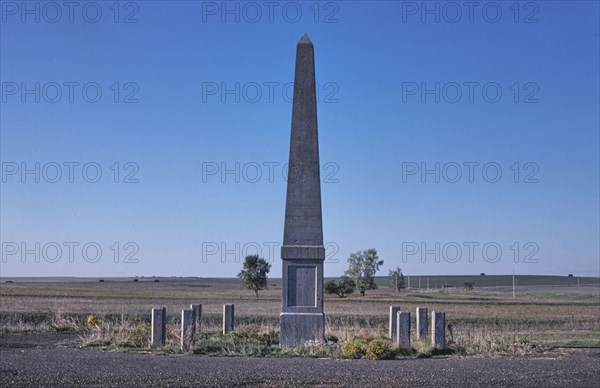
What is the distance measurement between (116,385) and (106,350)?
27.0 feet

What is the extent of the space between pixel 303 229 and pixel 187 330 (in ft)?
15.0

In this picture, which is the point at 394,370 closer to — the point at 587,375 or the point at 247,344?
the point at 587,375

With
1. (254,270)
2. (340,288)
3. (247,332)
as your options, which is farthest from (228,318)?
(340,288)

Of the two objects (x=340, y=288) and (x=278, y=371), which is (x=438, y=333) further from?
(x=340, y=288)

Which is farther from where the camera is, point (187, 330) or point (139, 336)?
point (139, 336)

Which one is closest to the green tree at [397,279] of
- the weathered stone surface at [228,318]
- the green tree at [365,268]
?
the green tree at [365,268]

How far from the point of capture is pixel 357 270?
380 feet

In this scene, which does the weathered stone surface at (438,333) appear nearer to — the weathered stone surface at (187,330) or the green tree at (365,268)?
the weathered stone surface at (187,330)

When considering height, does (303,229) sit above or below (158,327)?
above

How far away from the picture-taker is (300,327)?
2294 centimetres

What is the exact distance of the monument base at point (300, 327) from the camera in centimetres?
2286

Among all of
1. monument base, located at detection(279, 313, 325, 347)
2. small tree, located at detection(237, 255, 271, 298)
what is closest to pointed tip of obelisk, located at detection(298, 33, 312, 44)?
monument base, located at detection(279, 313, 325, 347)

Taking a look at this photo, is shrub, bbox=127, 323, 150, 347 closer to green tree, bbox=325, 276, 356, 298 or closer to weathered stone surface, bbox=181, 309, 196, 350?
weathered stone surface, bbox=181, 309, 196, 350

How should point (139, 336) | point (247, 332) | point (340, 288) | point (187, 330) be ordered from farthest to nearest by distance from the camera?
1. point (340, 288)
2. point (247, 332)
3. point (139, 336)
4. point (187, 330)
